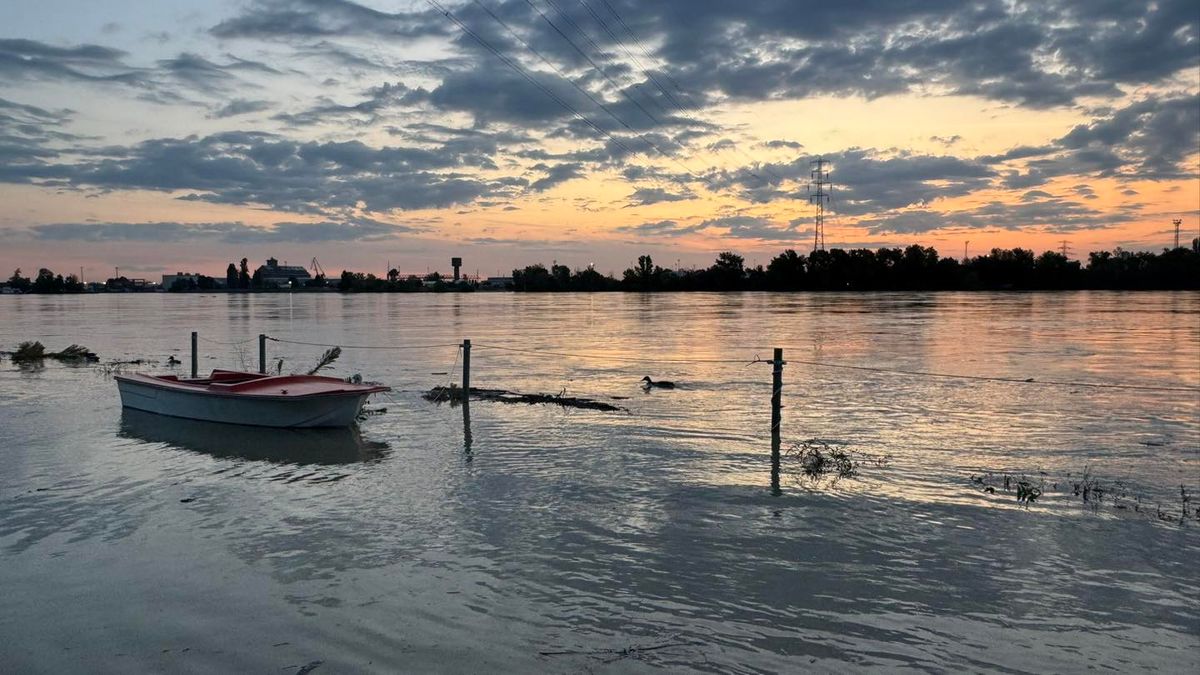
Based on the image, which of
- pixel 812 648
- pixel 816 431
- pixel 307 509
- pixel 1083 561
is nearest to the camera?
pixel 812 648

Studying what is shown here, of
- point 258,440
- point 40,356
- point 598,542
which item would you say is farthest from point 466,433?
point 40,356

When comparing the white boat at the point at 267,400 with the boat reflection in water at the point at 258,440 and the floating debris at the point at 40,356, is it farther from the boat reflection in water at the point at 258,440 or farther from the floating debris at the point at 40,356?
the floating debris at the point at 40,356

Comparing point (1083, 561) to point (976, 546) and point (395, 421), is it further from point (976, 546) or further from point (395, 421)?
point (395, 421)

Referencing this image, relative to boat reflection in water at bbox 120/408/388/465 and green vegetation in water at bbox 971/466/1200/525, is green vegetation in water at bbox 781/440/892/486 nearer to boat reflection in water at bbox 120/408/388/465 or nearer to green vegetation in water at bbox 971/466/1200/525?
green vegetation in water at bbox 971/466/1200/525

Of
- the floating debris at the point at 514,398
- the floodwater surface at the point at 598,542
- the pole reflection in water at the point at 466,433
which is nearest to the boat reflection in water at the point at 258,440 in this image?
the floodwater surface at the point at 598,542

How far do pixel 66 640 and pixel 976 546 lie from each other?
9346 mm

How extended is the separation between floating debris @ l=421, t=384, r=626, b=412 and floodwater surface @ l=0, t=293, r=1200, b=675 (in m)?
0.70

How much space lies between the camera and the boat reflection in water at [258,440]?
14961 millimetres

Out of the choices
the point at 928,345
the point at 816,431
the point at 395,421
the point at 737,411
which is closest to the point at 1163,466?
the point at 816,431

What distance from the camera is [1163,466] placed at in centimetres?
1434

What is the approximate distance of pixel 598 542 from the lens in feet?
31.7

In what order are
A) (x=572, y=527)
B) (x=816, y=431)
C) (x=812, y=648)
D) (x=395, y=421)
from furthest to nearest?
(x=395, y=421), (x=816, y=431), (x=572, y=527), (x=812, y=648)

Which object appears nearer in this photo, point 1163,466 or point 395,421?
point 1163,466

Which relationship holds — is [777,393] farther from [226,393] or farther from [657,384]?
[226,393]
